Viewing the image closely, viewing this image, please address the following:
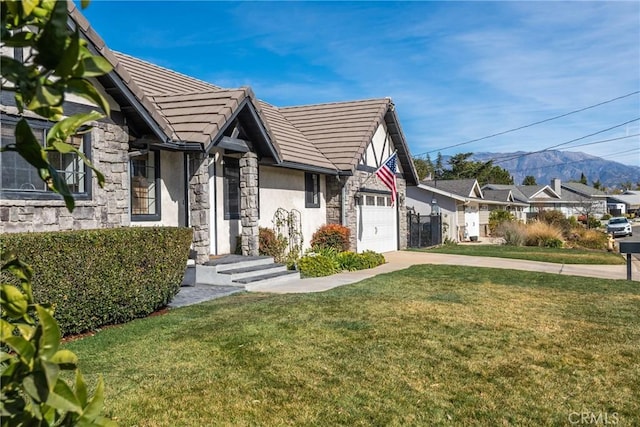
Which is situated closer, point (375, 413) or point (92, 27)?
point (375, 413)

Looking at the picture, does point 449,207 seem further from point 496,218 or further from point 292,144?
point 292,144

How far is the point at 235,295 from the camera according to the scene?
10516 millimetres

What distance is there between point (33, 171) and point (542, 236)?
25.2 metres

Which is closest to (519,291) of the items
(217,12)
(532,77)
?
(217,12)

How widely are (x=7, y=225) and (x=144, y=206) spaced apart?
3.83 m

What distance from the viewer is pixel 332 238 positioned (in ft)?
58.1

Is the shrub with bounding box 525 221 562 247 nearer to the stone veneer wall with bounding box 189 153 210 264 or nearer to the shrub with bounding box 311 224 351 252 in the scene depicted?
the shrub with bounding box 311 224 351 252

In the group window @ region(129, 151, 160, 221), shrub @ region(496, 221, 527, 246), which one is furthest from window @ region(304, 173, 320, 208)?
shrub @ region(496, 221, 527, 246)

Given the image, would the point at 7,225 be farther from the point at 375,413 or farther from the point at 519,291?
the point at 519,291

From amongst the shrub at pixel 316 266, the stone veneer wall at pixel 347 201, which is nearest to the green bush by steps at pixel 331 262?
the shrub at pixel 316 266

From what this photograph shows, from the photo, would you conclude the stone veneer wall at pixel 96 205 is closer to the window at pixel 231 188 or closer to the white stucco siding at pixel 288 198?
the window at pixel 231 188

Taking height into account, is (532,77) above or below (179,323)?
above

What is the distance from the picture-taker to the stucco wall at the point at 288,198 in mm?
15695

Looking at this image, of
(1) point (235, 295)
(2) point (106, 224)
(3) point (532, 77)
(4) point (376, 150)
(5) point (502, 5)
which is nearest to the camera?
(2) point (106, 224)
